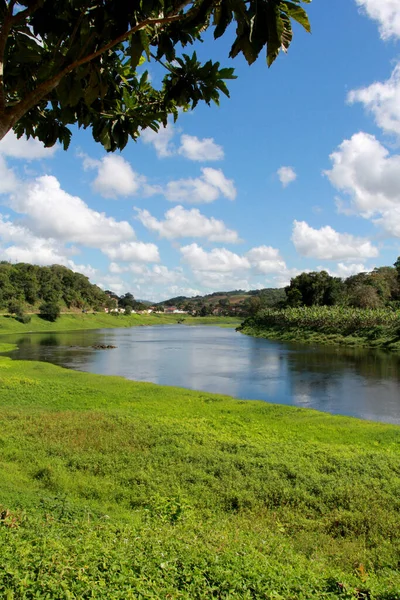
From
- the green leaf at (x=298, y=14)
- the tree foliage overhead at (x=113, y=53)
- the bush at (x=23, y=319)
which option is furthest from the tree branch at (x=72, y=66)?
the bush at (x=23, y=319)

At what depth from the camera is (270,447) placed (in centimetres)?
1163

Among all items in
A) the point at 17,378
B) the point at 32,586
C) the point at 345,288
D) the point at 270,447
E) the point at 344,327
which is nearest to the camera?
the point at 32,586

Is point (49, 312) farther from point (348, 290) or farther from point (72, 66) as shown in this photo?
point (72, 66)

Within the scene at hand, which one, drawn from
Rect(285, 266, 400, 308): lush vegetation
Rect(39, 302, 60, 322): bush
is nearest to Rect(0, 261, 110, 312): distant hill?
Rect(39, 302, 60, 322): bush

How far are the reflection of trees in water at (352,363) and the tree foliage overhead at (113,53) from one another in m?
28.3

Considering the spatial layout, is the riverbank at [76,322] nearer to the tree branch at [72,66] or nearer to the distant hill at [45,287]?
the distant hill at [45,287]

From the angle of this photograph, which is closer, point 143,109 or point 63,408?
point 143,109

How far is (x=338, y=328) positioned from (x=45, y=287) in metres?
75.8

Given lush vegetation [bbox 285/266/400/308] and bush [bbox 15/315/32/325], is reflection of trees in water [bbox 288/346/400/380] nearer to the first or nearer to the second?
lush vegetation [bbox 285/266/400/308]

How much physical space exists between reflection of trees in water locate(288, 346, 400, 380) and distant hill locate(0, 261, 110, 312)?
71322 millimetres

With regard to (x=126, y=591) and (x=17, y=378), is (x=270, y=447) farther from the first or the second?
(x=17, y=378)

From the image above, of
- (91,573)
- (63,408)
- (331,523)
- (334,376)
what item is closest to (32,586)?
(91,573)

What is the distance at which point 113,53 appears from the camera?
504 centimetres

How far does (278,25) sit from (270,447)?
34.7ft
